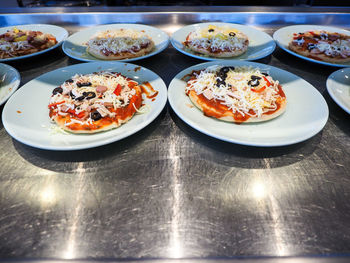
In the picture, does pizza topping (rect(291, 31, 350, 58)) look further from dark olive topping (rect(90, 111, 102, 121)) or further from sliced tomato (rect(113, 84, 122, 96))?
dark olive topping (rect(90, 111, 102, 121))

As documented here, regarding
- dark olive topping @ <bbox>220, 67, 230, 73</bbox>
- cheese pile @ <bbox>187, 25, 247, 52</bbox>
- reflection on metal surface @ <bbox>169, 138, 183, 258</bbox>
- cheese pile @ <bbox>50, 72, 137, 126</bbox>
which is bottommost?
reflection on metal surface @ <bbox>169, 138, 183, 258</bbox>

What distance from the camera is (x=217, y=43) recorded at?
2934 mm

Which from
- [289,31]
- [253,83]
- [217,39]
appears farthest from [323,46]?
[253,83]

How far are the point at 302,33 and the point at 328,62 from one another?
84cm

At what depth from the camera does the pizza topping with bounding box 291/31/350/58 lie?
9.18ft

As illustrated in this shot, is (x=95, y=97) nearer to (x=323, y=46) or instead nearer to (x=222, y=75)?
(x=222, y=75)

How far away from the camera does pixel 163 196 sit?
147 centimetres

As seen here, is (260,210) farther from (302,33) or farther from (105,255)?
(302,33)

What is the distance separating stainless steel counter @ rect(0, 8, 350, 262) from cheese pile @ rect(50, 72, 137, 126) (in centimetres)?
33

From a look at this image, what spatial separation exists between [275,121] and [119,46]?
6.85ft

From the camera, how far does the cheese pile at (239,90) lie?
1.92 meters

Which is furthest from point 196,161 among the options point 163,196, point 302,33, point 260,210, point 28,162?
point 302,33

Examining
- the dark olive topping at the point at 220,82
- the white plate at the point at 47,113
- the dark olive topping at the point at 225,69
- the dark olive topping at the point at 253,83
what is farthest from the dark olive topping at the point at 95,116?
the dark olive topping at the point at 253,83

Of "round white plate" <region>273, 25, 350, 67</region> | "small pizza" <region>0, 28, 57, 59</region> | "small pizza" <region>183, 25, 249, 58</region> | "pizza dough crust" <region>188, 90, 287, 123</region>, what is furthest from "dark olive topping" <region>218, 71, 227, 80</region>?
"small pizza" <region>0, 28, 57, 59</region>
